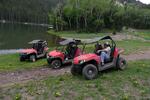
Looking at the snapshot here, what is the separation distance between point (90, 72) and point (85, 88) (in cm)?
151

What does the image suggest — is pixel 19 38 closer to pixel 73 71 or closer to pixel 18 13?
pixel 73 71

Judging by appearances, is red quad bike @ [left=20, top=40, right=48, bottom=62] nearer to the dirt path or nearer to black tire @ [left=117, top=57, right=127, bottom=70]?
the dirt path

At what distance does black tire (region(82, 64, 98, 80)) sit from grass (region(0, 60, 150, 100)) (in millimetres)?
258

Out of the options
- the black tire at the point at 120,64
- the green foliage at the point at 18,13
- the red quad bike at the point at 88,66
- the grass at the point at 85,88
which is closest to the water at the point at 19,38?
the black tire at the point at 120,64

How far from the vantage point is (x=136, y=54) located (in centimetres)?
2164

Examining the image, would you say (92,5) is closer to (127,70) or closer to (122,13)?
(122,13)

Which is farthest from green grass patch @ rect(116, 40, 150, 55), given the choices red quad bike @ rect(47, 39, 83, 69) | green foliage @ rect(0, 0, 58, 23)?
green foliage @ rect(0, 0, 58, 23)

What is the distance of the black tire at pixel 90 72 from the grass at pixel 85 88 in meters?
0.26

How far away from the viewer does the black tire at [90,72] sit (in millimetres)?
13263

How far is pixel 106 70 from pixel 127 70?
1221 millimetres

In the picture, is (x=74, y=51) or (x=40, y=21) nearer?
(x=74, y=51)

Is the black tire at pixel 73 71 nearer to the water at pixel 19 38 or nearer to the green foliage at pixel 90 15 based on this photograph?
the water at pixel 19 38

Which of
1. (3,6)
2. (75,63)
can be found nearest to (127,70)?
(75,63)

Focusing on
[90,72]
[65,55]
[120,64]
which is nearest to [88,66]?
[90,72]
